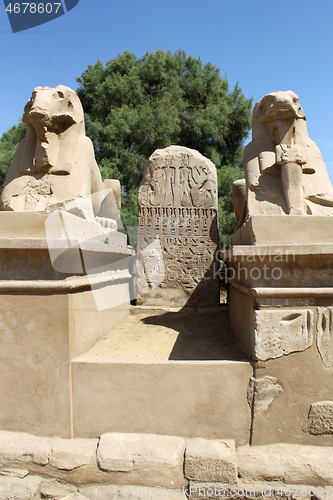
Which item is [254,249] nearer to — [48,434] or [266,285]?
[266,285]

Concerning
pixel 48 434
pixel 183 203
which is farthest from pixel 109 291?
pixel 183 203

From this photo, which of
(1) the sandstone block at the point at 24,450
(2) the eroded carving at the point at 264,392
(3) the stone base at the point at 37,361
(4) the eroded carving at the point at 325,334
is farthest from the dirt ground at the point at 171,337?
(1) the sandstone block at the point at 24,450

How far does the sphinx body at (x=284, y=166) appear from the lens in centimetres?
287

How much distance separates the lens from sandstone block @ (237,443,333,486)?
2023 mm

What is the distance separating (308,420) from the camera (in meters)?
2.16

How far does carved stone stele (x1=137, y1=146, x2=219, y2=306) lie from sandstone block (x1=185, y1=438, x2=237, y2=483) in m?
A: 2.62

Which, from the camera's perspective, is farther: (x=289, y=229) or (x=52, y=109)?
(x=52, y=109)

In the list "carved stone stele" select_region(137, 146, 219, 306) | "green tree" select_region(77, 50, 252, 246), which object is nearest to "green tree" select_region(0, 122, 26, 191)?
"green tree" select_region(77, 50, 252, 246)

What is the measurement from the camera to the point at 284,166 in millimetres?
2914

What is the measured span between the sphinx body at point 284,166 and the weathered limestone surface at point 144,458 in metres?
1.85

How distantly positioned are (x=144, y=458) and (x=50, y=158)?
7.64 feet

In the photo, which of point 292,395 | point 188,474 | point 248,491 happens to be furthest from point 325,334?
point 188,474

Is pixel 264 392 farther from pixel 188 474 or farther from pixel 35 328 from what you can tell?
pixel 35 328

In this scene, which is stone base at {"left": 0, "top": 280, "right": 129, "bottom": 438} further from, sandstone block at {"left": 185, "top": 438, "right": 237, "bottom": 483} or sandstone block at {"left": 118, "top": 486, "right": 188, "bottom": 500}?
sandstone block at {"left": 185, "top": 438, "right": 237, "bottom": 483}
